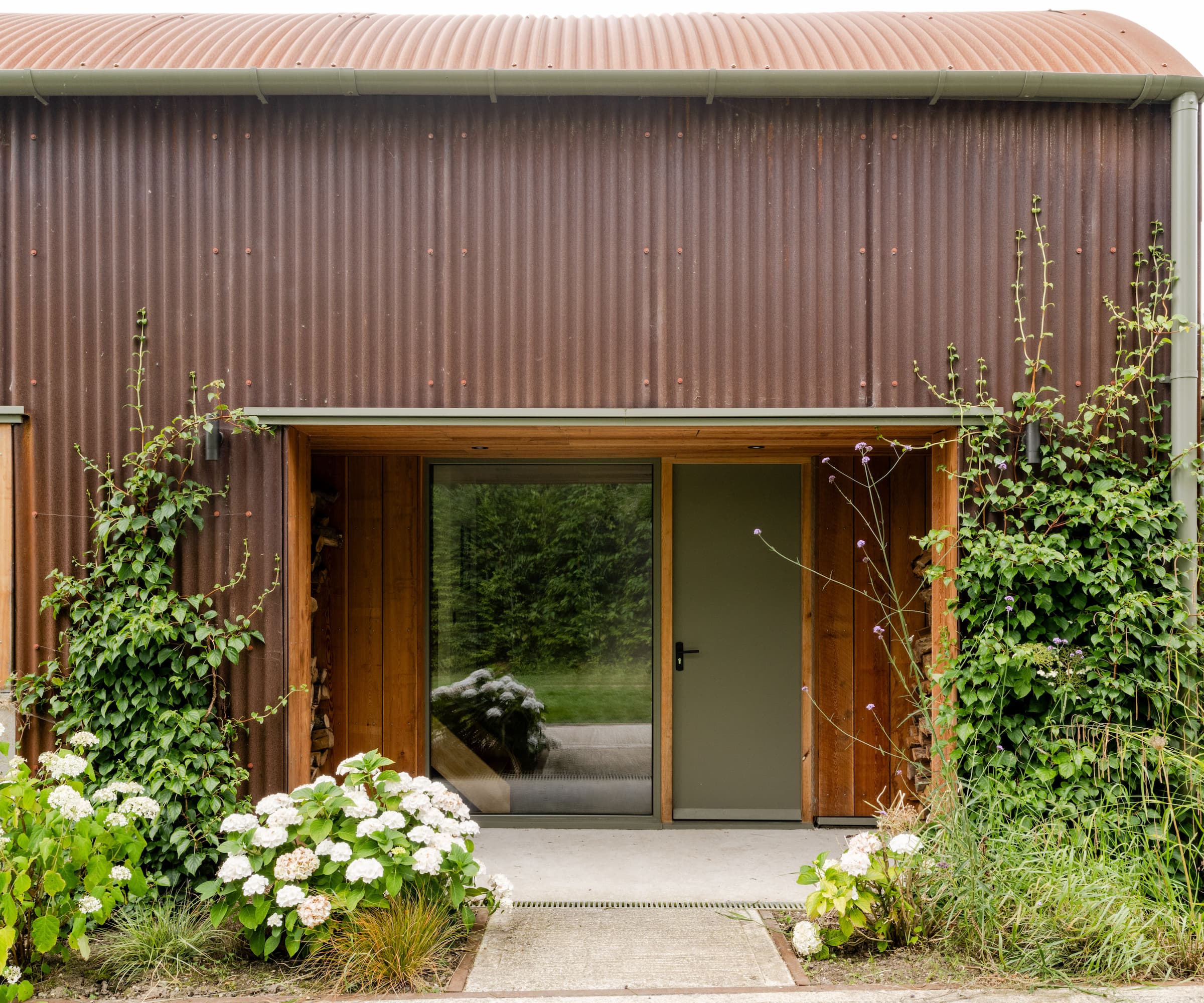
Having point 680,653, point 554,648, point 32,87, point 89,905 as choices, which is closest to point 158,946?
point 89,905

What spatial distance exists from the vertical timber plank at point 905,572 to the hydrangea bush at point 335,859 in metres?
2.89

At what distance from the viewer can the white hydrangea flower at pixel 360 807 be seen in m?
3.27

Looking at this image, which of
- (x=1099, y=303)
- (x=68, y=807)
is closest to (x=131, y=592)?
(x=68, y=807)

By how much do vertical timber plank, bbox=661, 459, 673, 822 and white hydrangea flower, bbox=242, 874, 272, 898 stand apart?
271 centimetres

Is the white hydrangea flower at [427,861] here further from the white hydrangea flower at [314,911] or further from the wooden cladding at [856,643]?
the wooden cladding at [856,643]

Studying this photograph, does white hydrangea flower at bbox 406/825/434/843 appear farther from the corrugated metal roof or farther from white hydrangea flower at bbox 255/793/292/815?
the corrugated metal roof

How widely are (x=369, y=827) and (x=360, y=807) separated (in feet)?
0.41

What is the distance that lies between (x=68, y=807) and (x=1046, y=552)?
14.1 ft

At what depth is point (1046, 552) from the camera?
12.4ft

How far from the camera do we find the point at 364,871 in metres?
3.06

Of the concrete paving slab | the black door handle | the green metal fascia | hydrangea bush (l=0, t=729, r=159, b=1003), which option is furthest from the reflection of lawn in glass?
hydrangea bush (l=0, t=729, r=159, b=1003)

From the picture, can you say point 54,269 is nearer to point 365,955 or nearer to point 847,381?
point 365,955

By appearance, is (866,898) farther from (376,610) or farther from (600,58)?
(600,58)

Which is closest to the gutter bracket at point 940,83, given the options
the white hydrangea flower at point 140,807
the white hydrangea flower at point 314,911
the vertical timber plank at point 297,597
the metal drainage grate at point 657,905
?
the vertical timber plank at point 297,597
